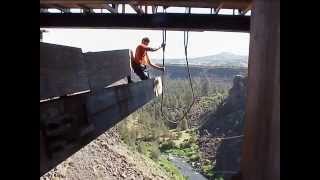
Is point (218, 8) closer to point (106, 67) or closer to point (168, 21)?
point (168, 21)

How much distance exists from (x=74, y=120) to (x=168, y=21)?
369 centimetres

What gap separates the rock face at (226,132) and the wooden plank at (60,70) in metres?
38.3

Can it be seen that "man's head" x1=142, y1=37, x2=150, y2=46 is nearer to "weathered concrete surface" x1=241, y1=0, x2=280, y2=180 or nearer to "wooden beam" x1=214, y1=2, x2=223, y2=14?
"wooden beam" x1=214, y1=2, x2=223, y2=14

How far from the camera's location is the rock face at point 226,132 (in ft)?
158

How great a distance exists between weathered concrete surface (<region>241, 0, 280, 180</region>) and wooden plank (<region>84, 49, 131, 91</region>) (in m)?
4.51

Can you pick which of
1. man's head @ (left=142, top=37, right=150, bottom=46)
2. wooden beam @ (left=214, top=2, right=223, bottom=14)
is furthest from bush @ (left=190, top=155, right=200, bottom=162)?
wooden beam @ (left=214, top=2, right=223, bottom=14)


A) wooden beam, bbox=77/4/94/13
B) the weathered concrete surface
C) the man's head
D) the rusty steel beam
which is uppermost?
wooden beam, bbox=77/4/94/13

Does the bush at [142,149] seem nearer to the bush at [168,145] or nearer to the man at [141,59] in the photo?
the bush at [168,145]

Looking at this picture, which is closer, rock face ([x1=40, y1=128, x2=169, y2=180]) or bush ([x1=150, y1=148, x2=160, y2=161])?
rock face ([x1=40, y1=128, x2=169, y2=180])

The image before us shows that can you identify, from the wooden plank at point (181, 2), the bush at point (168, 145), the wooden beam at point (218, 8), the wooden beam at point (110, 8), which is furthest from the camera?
the bush at point (168, 145)

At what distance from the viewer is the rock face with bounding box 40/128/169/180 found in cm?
2059

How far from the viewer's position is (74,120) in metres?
5.81

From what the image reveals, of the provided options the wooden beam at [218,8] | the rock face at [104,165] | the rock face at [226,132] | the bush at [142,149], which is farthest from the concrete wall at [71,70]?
the rock face at [226,132]
